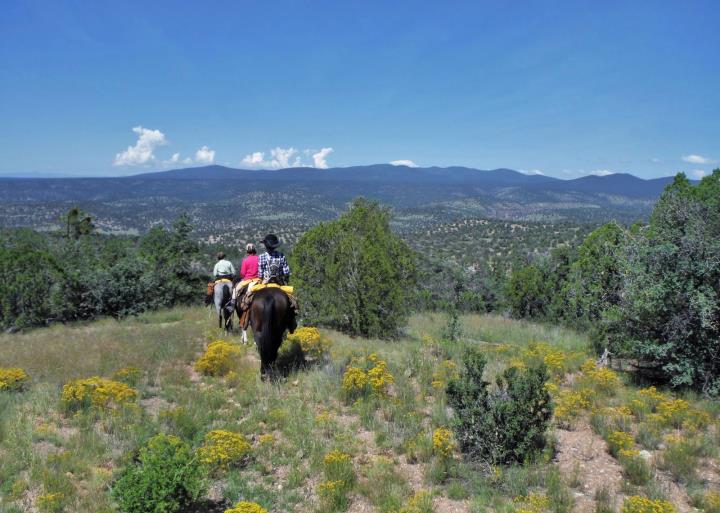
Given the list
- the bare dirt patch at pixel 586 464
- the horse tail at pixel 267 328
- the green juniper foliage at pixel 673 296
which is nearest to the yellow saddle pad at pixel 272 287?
the horse tail at pixel 267 328

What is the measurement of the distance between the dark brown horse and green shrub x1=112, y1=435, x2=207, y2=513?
358 cm

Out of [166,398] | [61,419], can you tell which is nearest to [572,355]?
[166,398]

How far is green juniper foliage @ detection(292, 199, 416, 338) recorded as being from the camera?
13.5m

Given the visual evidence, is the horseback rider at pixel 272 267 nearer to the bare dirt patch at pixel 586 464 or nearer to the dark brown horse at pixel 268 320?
the dark brown horse at pixel 268 320

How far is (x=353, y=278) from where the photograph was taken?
44.7 feet

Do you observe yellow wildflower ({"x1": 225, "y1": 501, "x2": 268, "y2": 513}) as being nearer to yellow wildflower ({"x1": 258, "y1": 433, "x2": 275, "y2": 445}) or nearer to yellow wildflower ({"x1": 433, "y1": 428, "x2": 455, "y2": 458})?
yellow wildflower ({"x1": 258, "y1": 433, "x2": 275, "y2": 445})

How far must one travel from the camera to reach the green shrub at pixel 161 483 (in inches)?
167

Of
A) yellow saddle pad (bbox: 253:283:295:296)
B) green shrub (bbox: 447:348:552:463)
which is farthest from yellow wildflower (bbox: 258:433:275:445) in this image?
yellow saddle pad (bbox: 253:283:295:296)

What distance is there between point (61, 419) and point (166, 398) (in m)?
1.49

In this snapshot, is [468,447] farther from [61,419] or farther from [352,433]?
[61,419]

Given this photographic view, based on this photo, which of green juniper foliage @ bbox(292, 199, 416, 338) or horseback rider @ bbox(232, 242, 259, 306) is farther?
green juniper foliage @ bbox(292, 199, 416, 338)

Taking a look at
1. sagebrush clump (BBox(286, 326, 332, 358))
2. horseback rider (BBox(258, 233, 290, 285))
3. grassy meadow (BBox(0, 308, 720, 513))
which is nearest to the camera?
grassy meadow (BBox(0, 308, 720, 513))

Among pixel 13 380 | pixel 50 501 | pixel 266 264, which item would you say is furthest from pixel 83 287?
pixel 50 501

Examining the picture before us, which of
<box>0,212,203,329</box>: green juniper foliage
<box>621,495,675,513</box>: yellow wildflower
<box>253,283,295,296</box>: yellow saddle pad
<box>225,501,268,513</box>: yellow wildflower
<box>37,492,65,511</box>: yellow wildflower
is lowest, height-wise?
<box>0,212,203,329</box>: green juniper foliage
